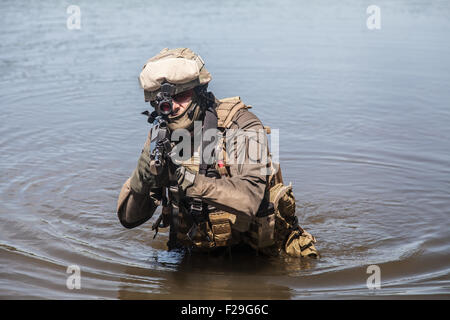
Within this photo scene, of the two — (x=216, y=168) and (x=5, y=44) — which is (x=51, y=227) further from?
(x=5, y=44)

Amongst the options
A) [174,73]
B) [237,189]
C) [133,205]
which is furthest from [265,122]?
[237,189]

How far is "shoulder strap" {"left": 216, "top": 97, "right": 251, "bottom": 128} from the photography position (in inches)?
165

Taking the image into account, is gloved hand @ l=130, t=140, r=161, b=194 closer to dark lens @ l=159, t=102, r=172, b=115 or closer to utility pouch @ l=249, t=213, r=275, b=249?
dark lens @ l=159, t=102, r=172, b=115

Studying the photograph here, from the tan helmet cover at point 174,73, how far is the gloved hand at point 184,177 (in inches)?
23.1

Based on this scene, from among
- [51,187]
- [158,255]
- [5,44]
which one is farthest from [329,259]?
[5,44]

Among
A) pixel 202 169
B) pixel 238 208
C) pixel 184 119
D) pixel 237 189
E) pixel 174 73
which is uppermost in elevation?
pixel 174 73

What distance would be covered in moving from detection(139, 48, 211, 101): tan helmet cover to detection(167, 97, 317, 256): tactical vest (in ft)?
0.88

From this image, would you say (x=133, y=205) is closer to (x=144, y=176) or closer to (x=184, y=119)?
(x=144, y=176)

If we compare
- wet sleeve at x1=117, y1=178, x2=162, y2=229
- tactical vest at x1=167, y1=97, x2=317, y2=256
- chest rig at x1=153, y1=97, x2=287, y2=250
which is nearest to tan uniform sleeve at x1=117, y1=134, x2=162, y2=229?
wet sleeve at x1=117, y1=178, x2=162, y2=229

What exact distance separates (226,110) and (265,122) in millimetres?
4927

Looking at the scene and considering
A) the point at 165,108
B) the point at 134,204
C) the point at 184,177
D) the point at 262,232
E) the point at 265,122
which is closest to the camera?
the point at 184,177

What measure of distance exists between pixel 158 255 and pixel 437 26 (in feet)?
39.3

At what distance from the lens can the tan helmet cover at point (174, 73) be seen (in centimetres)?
414

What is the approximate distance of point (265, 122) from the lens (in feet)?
30.0
